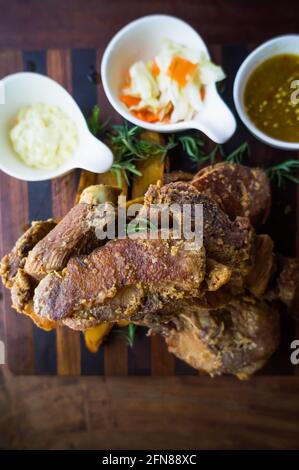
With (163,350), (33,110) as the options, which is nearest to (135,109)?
(33,110)

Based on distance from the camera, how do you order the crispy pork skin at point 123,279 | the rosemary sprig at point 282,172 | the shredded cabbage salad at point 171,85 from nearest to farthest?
the crispy pork skin at point 123,279 → the shredded cabbage salad at point 171,85 → the rosemary sprig at point 282,172

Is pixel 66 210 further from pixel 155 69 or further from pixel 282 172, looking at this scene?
pixel 282 172

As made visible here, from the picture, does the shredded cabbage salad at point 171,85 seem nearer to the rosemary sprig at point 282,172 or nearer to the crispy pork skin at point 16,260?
the rosemary sprig at point 282,172

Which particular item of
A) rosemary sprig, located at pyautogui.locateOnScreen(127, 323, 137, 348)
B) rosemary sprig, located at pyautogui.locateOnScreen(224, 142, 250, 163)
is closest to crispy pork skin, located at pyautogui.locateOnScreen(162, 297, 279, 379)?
rosemary sprig, located at pyautogui.locateOnScreen(127, 323, 137, 348)

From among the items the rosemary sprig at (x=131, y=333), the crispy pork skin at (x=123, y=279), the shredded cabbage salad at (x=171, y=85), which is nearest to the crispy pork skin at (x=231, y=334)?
the rosemary sprig at (x=131, y=333)

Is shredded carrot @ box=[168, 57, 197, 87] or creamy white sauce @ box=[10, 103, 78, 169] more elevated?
shredded carrot @ box=[168, 57, 197, 87]

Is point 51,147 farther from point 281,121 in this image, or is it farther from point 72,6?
point 281,121

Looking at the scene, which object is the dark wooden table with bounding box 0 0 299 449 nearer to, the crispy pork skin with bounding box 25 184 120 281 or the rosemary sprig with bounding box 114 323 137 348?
the rosemary sprig with bounding box 114 323 137 348
